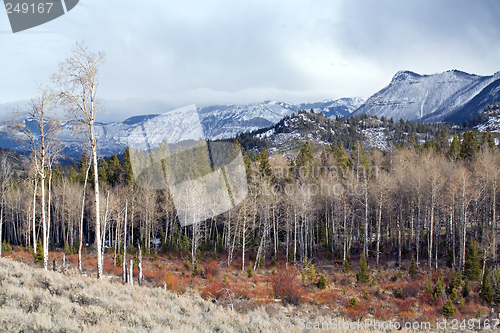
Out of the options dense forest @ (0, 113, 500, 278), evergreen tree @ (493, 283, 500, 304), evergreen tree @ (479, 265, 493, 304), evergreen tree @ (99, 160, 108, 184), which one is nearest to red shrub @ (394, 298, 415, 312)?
evergreen tree @ (479, 265, 493, 304)

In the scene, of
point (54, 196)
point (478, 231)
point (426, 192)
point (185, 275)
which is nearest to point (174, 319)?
point (185, 275)

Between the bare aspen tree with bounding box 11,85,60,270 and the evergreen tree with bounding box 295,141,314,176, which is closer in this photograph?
the bare aspen tree with bounding box 11,85,60,270

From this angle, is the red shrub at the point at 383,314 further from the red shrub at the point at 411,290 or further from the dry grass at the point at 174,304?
the red shrub at the point at 411,290

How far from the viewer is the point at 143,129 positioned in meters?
26.5

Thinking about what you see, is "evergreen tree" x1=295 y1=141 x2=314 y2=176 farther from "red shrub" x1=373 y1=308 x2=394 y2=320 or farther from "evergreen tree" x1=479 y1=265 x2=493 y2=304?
"red shrub" x1=373 y1=308 x2=394 y2=320

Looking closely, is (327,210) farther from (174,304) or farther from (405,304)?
(174,304)

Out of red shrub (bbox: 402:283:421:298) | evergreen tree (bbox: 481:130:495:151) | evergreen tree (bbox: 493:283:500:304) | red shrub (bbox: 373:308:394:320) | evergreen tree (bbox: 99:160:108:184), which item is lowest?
red shrub (bbox: 402:283:421:298)

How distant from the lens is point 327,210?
39.1 meters

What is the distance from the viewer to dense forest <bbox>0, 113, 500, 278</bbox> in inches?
1158

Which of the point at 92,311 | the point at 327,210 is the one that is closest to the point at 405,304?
the point at 327,210

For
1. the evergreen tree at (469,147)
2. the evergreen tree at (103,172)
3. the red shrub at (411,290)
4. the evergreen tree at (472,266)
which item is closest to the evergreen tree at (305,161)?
the red shrub at (411,290)

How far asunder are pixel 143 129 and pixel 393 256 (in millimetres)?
31362

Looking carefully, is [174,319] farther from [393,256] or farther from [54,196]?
[54,196]

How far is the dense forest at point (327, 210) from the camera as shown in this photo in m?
29.4
